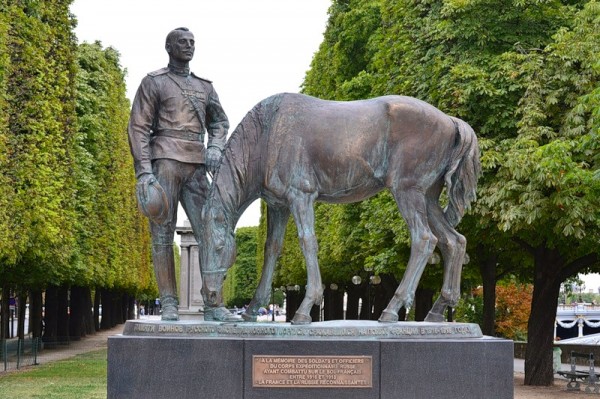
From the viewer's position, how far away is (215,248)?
1143 cm

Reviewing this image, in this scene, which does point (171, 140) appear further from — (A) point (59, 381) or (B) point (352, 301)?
(B) point (352, 301)

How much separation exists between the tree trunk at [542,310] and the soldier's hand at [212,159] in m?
17.4

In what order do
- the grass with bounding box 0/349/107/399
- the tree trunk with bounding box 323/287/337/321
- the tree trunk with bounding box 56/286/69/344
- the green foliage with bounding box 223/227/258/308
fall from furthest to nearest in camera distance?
the green foliage with bounding box 223/227/258/308 < the tree trunk with bounding box 323/287/337/321 < the tree trunk with bounding box 56/286/69/344 < the grass with bounding box 0/349/107/399

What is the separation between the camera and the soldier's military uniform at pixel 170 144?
11648 mm

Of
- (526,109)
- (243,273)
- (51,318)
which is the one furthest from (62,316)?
(243,273)

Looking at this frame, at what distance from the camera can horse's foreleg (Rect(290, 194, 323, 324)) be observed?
36.8 feet

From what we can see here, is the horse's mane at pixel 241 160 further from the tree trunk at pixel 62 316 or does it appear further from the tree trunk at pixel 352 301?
the tree trunk at pixel 352 301

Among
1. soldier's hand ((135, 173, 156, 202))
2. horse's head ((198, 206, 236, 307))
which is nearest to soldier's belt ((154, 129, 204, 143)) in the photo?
soldier's hand ((135, 173, 156, 202))

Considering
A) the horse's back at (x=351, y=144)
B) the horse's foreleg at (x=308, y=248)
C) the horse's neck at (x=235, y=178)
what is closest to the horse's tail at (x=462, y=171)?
the horse's back at (x=351, y=144)

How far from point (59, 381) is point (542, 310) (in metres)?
13.3

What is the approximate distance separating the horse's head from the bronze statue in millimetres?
376

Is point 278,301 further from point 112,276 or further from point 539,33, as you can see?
point 539,33

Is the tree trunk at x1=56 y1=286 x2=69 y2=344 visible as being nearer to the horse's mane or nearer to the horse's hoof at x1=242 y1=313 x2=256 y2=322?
the horse's hoof at x1=242 y1=313 x2=256 y2=322

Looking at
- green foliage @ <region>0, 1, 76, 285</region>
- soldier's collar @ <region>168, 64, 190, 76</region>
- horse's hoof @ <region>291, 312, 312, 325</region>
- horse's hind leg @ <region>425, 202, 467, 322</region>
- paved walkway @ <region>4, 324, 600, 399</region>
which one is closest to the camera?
horse's hoof @ <region>291, 312, 312, 325</region>
